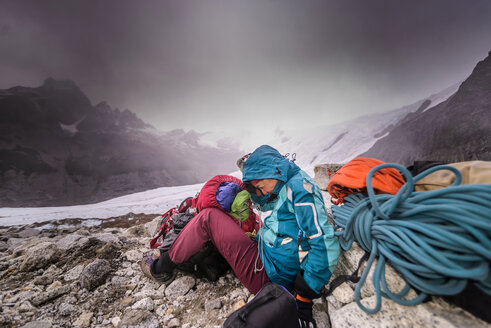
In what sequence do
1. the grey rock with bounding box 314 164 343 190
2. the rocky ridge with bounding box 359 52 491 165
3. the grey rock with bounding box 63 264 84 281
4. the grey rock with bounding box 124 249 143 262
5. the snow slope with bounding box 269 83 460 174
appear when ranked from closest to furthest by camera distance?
1. the grey rock with bounding box 63 264 84 281
2. the grey rock with bounding box 124 249 143 262
3. the grey rock with bounding box 314 164 343 190
4. the rocky ridge with bounding box 359 52 491 165
5. the snow slope with bounding box 269 83 460 174

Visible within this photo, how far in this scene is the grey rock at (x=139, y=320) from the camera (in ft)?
4.70

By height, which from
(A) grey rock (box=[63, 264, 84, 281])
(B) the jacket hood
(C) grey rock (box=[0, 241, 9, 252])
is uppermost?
(B) the jacket hood

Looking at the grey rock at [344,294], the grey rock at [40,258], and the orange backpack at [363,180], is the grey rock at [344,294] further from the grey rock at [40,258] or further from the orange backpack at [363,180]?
the grey rock at [40,258]

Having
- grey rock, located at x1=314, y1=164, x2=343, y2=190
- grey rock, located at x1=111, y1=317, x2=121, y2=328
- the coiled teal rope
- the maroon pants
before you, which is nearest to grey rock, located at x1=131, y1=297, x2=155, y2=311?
grey rock, located at x1=111, y1=317, x2=121, y2=328

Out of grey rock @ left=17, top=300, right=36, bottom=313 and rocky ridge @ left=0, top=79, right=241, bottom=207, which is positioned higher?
rocky ridge @ left=0, top=79, right=241, bottom=207

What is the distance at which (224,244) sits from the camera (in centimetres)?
162

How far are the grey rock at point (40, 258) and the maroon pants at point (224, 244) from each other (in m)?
2.17

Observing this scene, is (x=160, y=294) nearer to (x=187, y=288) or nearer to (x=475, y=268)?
(x=187, y=288)

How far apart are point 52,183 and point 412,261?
46115 mm

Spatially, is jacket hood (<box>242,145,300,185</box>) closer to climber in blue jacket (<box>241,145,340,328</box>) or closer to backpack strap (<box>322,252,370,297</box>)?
climber in blue jacket (<box>241,145,340,328</box>)

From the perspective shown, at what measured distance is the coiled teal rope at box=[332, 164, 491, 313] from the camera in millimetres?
679

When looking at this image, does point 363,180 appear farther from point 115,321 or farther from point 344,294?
point 115,321

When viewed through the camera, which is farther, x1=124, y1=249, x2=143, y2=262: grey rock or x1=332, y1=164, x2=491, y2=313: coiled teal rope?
x1=124, y1=249, x2=143, y2=262: grey rock

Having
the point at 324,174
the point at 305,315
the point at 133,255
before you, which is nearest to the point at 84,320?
the point at 133,255
